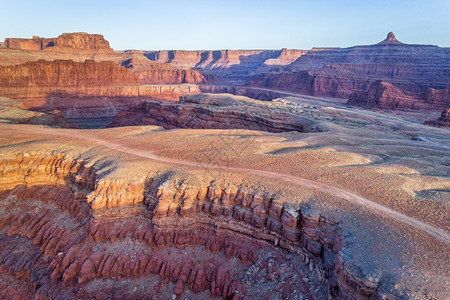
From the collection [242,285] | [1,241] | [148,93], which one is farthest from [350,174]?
[148,93]

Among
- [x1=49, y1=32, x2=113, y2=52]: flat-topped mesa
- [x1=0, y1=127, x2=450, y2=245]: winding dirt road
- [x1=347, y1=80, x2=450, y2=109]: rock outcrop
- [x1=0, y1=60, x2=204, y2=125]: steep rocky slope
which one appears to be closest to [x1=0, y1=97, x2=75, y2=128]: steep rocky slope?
[x1=0, y1=127, x2=450, y2=245]: winding dirt road

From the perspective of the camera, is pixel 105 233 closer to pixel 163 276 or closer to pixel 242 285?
pixel 163 276

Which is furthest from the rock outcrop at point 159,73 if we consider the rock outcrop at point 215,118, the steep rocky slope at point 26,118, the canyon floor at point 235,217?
the canyon floor at point 235,217

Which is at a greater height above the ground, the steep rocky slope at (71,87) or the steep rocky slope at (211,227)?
the steep rocky slope at (71,87)

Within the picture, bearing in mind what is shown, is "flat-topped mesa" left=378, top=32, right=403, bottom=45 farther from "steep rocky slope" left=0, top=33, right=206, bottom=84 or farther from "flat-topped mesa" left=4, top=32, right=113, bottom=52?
"flat-topped mesa" left=4, top=32, right=113, bottom=52

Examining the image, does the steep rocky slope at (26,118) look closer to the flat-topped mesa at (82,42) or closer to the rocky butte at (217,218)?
the rocky butte at (217,218)
